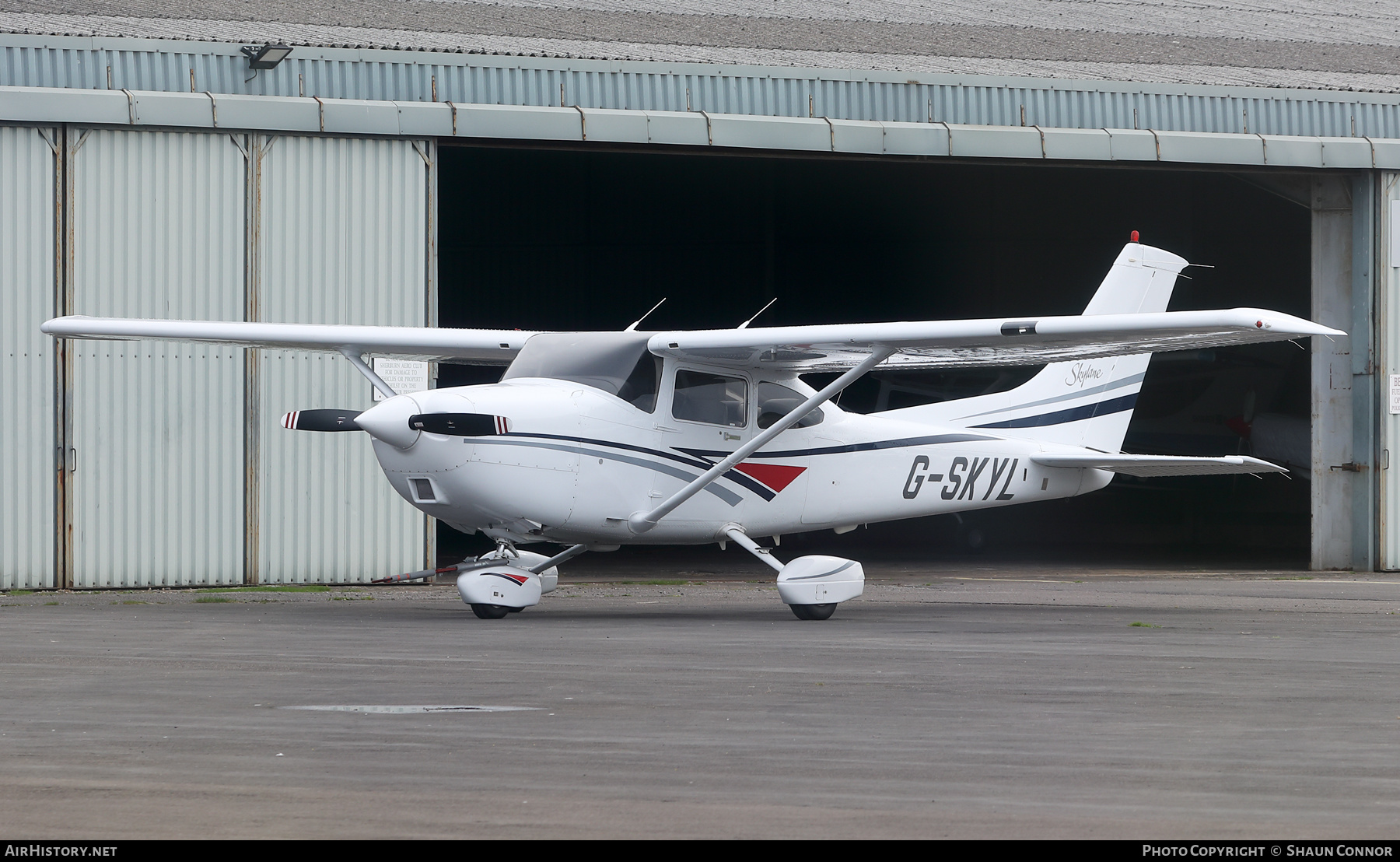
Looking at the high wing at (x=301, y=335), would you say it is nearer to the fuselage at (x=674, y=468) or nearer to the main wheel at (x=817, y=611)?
the fuselage at (x=674, y=468)

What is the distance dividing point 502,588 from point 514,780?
5.86 metres

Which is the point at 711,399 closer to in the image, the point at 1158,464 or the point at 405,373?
the point at 1158,464

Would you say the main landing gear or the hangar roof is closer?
the main landing gear

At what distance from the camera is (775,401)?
39.0 feet

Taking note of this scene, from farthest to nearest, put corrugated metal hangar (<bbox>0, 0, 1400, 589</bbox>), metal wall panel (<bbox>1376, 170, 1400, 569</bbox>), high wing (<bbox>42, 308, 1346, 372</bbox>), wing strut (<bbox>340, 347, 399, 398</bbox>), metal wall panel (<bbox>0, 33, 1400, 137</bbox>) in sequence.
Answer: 1. metal wall panel (<bbox>1376, 170, 1400, 569</bbox>)
2. metal wall panel (<bbox>0, 33, 1400, 137</bbox>)
3. corrugated metal hangar (<bbox>0, 0, 1400, 589</bbox>)
4. wing strut (<bbox>340, 347, 399, 398</bbox>)
5. high wing (<bbox>42, 308, 1346, 372</bbox>)

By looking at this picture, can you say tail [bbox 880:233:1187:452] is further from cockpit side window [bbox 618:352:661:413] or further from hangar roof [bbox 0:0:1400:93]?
hangar roof [bbox 0:0:1400:93]

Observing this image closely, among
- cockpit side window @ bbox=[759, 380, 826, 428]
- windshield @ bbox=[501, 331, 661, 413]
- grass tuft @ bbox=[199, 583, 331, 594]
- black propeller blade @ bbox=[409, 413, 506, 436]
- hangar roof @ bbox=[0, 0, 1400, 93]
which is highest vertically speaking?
hangar roof @ bbox=[0, 0, 1400, 93]

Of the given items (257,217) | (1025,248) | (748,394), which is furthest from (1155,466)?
(1025,248)

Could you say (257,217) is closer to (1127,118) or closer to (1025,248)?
(1127,118)

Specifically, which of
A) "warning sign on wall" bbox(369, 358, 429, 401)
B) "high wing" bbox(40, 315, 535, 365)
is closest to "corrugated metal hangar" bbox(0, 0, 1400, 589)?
"warning sign on wall" bbox(369, 358, 429, 401)

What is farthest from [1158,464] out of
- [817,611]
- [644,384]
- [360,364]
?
[360,364]

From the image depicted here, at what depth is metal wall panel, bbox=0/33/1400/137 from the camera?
45.5 ft

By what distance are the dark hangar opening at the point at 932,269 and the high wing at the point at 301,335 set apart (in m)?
9.76

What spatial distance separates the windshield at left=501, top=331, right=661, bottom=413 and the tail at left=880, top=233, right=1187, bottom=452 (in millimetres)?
2611
